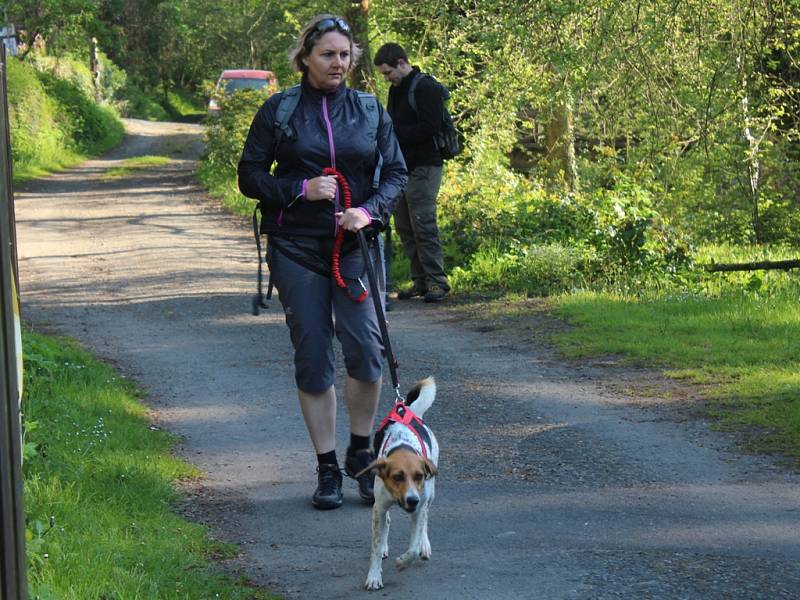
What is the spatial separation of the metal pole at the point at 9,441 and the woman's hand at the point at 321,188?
8.42 ft

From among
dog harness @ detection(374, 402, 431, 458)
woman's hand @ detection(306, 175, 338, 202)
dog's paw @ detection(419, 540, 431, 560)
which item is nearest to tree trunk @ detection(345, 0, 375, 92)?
woman's hand @ detection(306, 175, 338, 202)

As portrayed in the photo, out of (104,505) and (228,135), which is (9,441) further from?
(228,135)

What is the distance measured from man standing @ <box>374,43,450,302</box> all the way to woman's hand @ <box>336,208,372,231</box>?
5397 millimetres

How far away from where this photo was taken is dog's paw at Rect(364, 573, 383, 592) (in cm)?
463

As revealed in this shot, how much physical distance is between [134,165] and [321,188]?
26.5m

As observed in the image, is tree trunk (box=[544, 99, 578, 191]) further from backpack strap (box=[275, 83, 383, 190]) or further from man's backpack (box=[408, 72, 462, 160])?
backpack strap (box=[275, 83, 383, 190])

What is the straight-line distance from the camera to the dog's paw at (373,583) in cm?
463

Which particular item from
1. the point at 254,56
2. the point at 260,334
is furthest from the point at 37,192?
the point at 254,56

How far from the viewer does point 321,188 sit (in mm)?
5273

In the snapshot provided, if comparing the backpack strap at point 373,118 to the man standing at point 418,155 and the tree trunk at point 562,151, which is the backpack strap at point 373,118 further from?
the tree trunk at point 562,151

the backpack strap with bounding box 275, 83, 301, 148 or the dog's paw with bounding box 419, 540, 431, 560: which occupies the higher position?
the backpack strap with bounding box 275, 83, 301, 148

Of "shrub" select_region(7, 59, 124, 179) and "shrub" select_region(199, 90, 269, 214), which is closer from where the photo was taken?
"shrub" select_region(199, 90, 269, 214)

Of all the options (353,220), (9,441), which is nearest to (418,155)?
(353,220)

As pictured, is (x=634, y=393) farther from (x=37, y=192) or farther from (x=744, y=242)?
(x=37, y=192)
